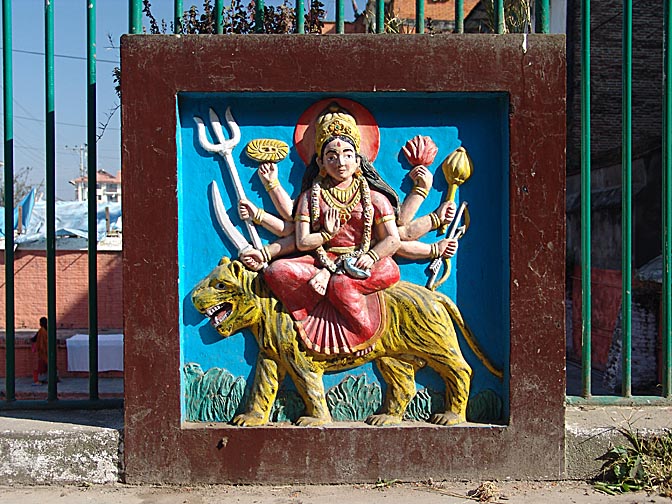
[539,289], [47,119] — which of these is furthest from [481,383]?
[47,119]

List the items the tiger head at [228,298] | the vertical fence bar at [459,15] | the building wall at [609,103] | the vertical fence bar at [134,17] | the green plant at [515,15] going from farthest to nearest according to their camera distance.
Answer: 1. the building wall at [609,103]
2. the green plant at [515,15]
3. the vertical fence bar at [459,15]
4. the vertical fence bar at [134,17]
5. the tiger head at [228,298]

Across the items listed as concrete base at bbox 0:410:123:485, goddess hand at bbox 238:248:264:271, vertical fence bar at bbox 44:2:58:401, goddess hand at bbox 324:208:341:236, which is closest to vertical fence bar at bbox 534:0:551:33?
goddess hand at bbox 324:208:341:236

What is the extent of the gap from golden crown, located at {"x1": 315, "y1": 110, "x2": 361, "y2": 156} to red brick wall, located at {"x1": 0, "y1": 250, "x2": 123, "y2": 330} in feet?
46.7

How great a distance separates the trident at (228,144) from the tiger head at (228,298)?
0.69 feet

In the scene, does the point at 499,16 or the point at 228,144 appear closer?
the point at 228,144

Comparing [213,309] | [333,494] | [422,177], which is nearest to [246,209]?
[213,309]

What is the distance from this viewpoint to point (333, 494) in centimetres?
440

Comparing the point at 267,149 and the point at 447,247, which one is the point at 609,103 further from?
the point at 267,149

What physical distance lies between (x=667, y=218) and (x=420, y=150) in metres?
1.71

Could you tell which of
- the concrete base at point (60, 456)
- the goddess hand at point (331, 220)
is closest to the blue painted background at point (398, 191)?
the goddess hand at point (331, 220)

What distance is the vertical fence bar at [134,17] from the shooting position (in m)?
4.66

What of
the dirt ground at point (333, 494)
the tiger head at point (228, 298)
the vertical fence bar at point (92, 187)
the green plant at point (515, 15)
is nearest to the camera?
the dirt ground at point (333, 494)

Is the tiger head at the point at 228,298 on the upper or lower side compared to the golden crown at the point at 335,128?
lower

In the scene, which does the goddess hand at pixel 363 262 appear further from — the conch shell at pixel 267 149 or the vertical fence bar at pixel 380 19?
the vertical fence bar at pixel 380 19
